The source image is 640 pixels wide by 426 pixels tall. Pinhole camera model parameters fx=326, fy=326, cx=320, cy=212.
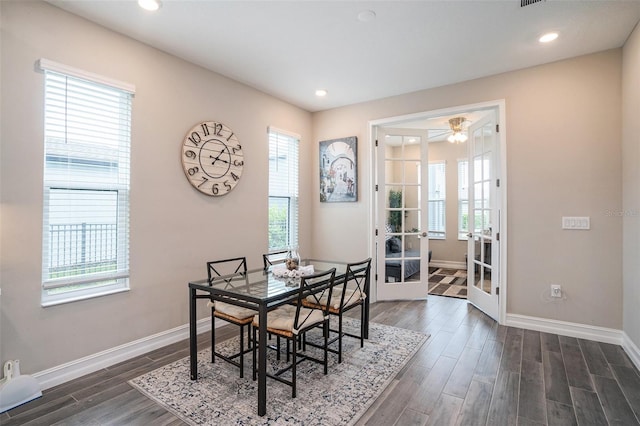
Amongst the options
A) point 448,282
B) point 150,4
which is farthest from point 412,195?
point 150,4

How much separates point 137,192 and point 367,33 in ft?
7.99

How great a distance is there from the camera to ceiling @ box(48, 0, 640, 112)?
245 centimetres

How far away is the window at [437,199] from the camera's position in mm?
7238

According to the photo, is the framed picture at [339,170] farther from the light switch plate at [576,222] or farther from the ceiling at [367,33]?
the light switch plate at [576,222]

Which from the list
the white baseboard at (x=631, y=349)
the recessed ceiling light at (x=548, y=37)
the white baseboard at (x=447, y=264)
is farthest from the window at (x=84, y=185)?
the white baseboard at (x=447, y=264)

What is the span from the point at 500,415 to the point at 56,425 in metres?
2.68

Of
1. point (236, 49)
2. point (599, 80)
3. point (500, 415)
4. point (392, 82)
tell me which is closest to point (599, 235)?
point (599, 80)

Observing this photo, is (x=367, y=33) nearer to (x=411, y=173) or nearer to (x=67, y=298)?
(x=411, y=173)

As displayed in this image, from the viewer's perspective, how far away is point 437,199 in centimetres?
732

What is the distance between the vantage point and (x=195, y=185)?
10.9ft

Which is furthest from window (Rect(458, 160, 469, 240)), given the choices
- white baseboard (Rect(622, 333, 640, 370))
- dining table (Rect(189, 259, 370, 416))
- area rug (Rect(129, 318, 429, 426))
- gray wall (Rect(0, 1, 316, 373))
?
dining table (Rect(189, 259, 370, 416))

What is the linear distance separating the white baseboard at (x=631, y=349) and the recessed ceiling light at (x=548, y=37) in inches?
107

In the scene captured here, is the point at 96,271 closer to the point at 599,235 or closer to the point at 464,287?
the point at 599,235

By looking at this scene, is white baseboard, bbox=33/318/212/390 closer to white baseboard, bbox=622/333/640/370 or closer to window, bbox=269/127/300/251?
window, bbox=269/127/300/251
